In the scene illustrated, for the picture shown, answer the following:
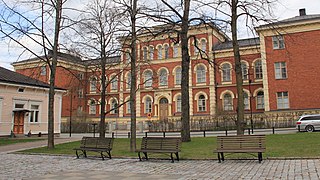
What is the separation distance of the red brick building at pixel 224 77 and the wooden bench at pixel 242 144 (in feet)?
68.6

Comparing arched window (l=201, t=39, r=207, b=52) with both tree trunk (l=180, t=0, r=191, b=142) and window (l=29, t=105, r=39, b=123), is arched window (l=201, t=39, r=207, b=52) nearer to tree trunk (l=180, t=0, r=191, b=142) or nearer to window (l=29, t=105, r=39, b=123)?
window (l=29, t=105, r=39, b=123)

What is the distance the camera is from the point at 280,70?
40000mm

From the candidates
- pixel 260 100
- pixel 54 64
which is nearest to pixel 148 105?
pixel 260 100

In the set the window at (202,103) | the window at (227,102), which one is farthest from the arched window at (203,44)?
the window at (227,102)

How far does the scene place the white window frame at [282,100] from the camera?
3925cm

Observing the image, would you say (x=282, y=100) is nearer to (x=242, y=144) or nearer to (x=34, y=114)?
(x=34, y=114)

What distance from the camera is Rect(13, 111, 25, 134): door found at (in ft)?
99.7

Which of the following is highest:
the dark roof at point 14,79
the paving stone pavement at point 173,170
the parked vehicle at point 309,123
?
the dark roof at point 14,79

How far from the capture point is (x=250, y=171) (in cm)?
927

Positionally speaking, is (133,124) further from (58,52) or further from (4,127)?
(4,127)

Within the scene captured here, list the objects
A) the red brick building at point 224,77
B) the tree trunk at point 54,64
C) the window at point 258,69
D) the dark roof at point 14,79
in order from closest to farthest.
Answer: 1. the tree trunk at point 54,64
2. the dark roof at point 14,79
3. the red brick building at point 224,77
4. the window at point 258,69

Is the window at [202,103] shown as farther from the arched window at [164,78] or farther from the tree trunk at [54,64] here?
the tree trunk at [54,64]

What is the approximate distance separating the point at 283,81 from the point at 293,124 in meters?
6.84

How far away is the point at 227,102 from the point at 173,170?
38.0 m
